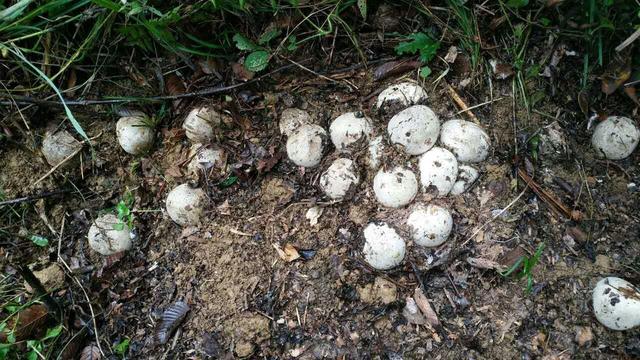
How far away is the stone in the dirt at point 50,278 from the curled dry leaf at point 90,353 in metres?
0.40

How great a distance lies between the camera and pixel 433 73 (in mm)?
2730

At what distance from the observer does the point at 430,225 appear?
239 cm

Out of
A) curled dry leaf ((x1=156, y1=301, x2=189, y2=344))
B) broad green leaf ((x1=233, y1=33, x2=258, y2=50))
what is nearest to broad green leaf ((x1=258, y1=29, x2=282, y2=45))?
broad green leaf ((x1=233, y1=33, x2=258, y2=50))

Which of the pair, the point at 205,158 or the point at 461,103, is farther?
the point at 205,158

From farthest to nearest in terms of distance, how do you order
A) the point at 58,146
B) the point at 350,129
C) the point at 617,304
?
1. the point at 58,146
2. the point at 350,129
3. the point at 617,304

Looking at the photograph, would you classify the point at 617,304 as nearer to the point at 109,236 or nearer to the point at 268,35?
the point at 268,35

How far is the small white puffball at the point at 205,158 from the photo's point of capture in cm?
283

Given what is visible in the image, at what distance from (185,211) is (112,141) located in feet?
2.42

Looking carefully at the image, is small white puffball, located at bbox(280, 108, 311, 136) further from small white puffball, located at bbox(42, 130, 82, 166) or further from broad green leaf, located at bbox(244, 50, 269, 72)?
small white puffball, located at bbox(42, 130, 82, 166)

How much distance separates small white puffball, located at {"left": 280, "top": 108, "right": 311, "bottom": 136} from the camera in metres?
2.78

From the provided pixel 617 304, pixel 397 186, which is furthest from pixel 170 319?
pixel 617 304

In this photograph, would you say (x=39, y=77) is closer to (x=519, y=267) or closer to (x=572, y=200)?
(x=519, y=267)

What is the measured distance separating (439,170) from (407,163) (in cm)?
17

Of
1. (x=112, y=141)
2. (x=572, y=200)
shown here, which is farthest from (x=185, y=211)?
(x=572, y=200)
